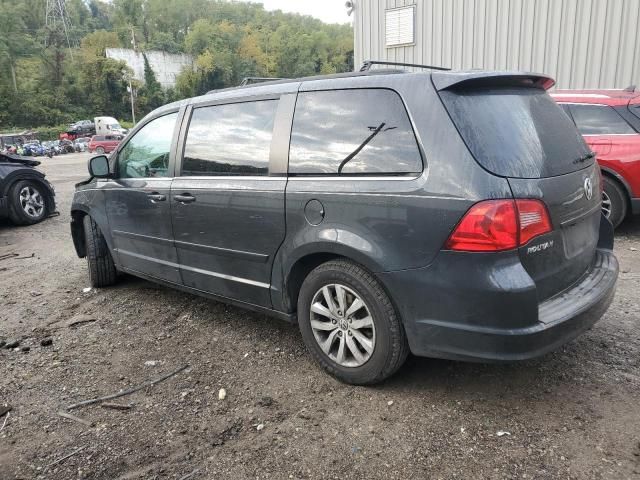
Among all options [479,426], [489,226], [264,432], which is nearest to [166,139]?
[264,432]

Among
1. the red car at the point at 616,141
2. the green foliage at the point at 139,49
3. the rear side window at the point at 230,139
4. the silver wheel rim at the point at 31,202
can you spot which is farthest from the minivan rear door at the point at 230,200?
the green foliage at the point at 139,49

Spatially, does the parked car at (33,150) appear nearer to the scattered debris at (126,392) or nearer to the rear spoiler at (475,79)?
the scattered debris at (126,392)

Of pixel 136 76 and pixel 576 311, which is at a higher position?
pixel 136 76

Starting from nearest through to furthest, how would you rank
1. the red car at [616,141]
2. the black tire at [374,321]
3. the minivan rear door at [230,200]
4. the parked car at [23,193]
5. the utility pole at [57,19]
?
the black tire at [374,321]
the minivan rear door at [230,200]
the red car at [616,141]
the parked car at [23,193]
the utility pole at [57,19]

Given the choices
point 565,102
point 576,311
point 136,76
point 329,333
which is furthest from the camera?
point 136,76

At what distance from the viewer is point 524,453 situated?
2.36m

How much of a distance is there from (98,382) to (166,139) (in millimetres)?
1901

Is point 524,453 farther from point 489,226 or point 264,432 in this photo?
point 264,432

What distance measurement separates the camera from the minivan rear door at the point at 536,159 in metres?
2.44

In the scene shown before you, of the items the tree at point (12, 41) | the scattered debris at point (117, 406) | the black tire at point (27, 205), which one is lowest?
the scattered debris at point (117, 406)

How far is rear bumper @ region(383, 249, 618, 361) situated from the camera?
237 cm

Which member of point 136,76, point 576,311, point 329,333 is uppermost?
point 136,76

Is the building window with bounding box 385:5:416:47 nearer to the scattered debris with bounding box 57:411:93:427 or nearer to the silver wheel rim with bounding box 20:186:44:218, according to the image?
the silver wheel rim with bounding box 20:186:44:218

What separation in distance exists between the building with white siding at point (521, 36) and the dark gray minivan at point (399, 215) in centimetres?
748
